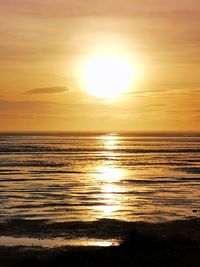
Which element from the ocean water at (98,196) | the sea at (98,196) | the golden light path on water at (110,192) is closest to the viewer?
the sea at (98,196)

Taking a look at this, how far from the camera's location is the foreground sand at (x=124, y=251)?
65.3 feet

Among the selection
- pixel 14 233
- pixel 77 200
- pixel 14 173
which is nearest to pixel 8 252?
pixel 14 233

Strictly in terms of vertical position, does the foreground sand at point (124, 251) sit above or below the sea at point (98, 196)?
below

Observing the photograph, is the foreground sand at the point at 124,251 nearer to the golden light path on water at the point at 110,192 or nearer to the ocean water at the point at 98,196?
the ocean water at the point at 98,196

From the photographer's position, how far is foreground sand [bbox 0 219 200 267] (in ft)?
65.3

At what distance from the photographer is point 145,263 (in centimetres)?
1975

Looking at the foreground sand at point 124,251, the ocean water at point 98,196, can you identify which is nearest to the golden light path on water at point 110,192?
the ocean water at point 98,196

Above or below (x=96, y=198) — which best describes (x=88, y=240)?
below

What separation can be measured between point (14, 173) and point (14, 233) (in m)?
35.4

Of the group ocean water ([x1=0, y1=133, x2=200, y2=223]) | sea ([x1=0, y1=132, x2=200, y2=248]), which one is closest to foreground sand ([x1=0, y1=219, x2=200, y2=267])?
sea ([x1=0, y1=132, x2=200, y2=248])

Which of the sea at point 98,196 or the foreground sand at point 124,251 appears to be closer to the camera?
the foreground sand at point 124,251

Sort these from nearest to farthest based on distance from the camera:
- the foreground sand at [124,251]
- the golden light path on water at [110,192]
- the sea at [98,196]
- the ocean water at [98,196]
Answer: the foreground sand at [124,251]
the sea at [98,196]
the ocean water at [98,196]
the golden light path on water at [110,192]

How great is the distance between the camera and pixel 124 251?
840 inches

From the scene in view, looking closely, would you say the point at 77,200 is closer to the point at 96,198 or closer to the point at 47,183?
the point at 96,198
